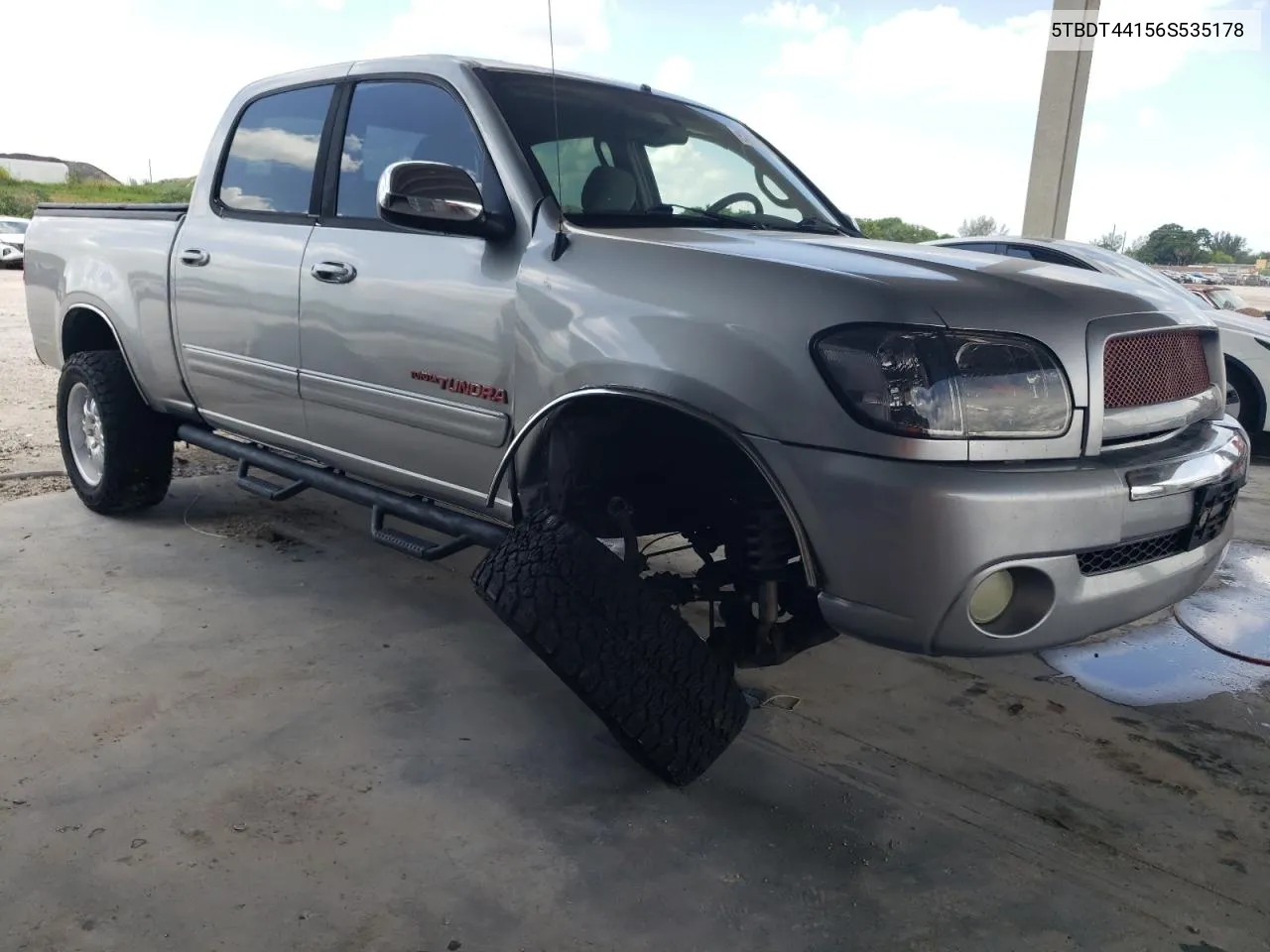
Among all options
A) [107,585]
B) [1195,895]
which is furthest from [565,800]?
[107,585]

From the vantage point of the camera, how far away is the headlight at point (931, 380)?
2.01 metres

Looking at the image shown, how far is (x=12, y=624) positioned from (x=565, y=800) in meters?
2.11

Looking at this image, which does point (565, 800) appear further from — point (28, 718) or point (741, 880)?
point (28, 718)

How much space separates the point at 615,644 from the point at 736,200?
5.34 ft

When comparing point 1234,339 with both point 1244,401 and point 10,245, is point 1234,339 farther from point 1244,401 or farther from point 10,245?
point 10,245

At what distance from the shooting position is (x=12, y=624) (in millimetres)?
3414

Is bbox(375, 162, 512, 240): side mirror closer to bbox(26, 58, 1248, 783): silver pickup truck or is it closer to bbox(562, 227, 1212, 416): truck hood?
bbox(26, 58, 1248, 783): silver pickup truck

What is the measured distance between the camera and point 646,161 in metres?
3.21

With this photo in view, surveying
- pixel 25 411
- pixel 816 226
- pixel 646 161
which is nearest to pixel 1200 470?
pixel 816 226

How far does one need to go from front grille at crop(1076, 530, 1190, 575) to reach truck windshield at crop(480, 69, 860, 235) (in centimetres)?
143

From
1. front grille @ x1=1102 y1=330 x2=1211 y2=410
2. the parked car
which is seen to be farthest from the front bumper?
the parked car

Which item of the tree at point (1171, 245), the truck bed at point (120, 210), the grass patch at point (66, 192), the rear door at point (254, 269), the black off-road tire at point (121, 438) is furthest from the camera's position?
the grass patch at point (66, 192)

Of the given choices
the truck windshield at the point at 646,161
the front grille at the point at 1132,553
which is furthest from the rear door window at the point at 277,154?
the front grille at the point at 1132,553

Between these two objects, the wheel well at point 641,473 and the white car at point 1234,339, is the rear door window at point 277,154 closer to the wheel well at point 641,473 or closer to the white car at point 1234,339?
the wheel well at point 641,473
